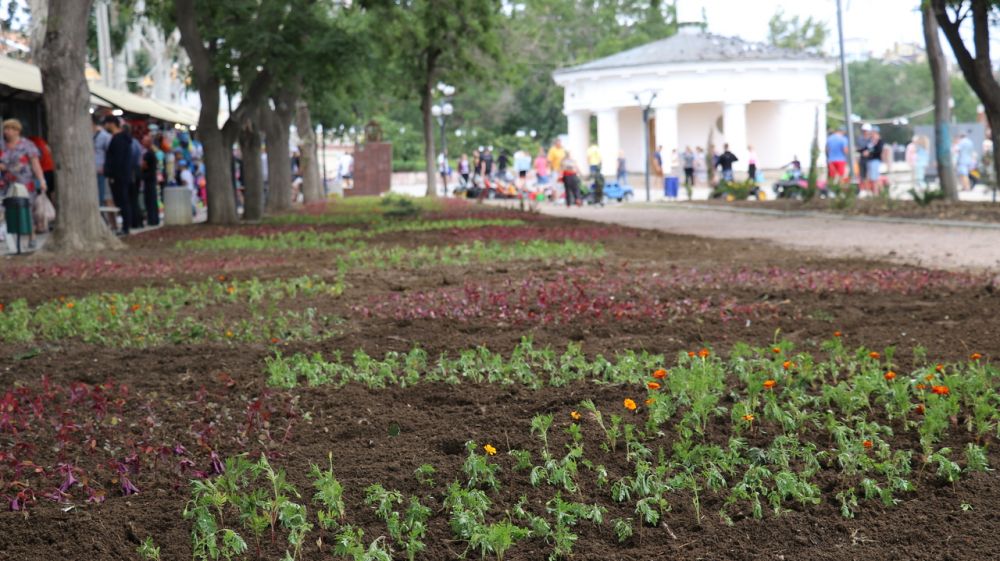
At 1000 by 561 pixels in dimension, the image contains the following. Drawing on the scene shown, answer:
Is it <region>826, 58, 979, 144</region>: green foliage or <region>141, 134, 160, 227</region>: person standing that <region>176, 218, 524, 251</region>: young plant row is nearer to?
<region>141, 134, 160, 227</region>: person standing

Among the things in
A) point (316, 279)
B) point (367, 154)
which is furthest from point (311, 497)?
point (367, 154)

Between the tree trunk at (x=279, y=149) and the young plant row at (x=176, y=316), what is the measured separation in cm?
2160

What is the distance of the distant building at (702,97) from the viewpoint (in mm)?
57625

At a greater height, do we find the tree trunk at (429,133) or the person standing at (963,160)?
the tree trunk at (429,133)

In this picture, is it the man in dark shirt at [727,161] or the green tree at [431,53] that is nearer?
the green tree at [431,53]

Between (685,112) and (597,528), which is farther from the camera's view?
(685,112)

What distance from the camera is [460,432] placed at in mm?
5273

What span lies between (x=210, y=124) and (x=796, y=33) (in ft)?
247

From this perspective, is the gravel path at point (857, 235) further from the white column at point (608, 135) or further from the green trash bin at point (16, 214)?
the white column at point (608, 135)

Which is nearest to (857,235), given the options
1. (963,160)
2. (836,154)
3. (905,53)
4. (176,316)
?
(176,316)

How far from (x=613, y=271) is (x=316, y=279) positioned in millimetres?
2789

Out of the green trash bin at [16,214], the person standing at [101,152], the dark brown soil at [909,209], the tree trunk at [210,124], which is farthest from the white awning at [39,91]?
the dark brown soil at [909,209]

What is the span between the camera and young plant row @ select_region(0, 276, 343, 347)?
8.54 meters

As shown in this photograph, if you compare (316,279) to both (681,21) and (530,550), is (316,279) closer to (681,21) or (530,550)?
(530,550)
